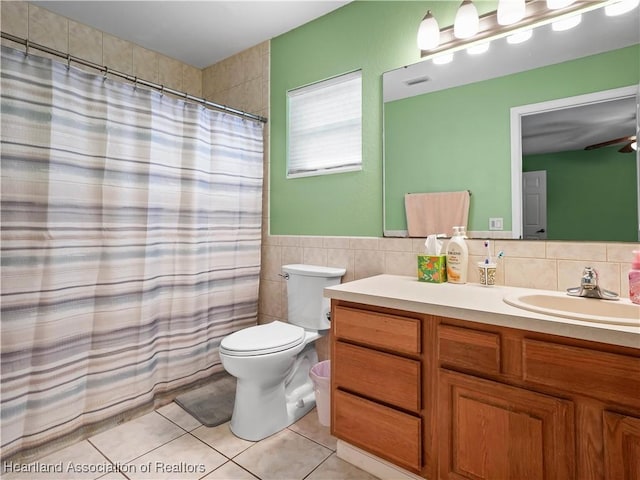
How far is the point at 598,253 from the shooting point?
1.42m

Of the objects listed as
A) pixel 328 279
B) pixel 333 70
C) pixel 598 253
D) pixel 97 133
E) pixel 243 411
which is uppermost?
pixel 333 70

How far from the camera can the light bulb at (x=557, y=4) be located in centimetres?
146

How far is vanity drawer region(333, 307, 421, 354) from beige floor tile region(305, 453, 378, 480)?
22.8 inches

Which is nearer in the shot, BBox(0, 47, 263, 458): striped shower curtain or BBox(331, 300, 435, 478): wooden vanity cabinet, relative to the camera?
BBox(331, 300, 435, 478): wooden vanity cabinet

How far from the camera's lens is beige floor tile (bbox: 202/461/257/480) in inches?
57.3

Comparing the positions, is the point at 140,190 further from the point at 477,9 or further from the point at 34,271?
the point at 477,9

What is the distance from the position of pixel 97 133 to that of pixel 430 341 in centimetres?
184

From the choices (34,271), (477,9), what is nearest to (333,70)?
(477,9)

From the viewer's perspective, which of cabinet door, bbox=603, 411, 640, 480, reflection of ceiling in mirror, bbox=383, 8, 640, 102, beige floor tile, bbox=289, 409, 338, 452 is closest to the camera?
cabinet door, bbox=603, 411, 640, 480

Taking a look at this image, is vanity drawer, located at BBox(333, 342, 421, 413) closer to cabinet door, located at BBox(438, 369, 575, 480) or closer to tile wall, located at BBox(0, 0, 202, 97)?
cabinet door, located at BBox(438, 369, 575, 480)

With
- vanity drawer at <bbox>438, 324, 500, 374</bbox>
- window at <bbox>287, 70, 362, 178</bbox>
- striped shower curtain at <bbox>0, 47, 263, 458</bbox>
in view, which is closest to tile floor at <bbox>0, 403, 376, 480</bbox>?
striped shower curtain at <bbox>0, 47, 263, 458</bbox>

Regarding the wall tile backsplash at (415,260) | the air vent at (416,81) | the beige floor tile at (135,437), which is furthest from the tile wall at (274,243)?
the beige floor tile at (135,437)

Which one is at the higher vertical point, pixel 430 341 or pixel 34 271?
pixel 34 271

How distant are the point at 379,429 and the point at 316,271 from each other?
0.91 meters
